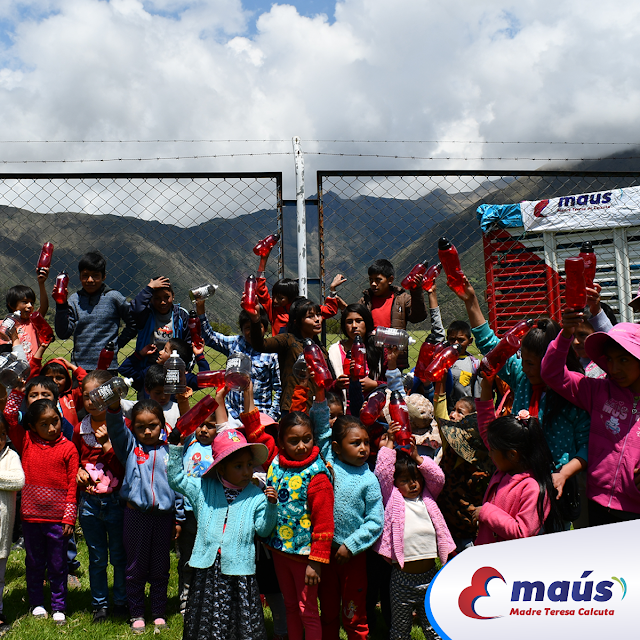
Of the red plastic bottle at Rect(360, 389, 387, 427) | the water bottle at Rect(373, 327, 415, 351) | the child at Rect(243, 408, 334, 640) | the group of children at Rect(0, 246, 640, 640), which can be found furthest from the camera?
the water bottle at Rect(373, 327, 415, 351)

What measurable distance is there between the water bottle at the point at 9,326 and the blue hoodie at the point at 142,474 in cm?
140

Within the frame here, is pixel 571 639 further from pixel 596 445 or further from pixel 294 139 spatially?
pixel 294 139

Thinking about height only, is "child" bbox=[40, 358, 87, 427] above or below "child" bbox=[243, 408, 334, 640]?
above

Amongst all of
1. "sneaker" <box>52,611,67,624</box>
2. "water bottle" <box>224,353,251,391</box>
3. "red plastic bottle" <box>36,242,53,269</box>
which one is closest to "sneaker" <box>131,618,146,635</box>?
"sneaker" <box>52,611,67,624</box>

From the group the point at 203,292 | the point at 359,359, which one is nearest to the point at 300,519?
the point at 359,359

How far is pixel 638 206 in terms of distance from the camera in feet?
20.0

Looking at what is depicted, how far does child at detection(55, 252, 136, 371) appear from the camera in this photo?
475 cm

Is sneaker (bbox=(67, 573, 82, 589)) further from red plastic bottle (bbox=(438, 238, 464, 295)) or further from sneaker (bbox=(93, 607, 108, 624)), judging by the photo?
red plastic bottle (bbox=(438, 238, 464, 295))

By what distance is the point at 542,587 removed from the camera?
6.40 feet

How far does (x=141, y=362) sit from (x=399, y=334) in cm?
191

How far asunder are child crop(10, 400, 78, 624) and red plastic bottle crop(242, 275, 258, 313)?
1.33m

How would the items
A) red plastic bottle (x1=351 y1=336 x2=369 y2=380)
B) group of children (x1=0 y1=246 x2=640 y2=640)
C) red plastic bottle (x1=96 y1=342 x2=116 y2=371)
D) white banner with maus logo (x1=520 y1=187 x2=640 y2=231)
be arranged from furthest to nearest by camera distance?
white banner with maus logo (x1=520 y1=187 x2=640 y2=231), red plastic bottle (x1=96 y1=342 x2=116 y2=371), red plastic bottle (x1=351 y1=336 x2=369 y2=380), group of children (x1=0 y1=246 x2=640 y2=640)

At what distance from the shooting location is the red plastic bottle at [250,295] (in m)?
4.15

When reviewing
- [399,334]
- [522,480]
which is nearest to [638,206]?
[399,334]
